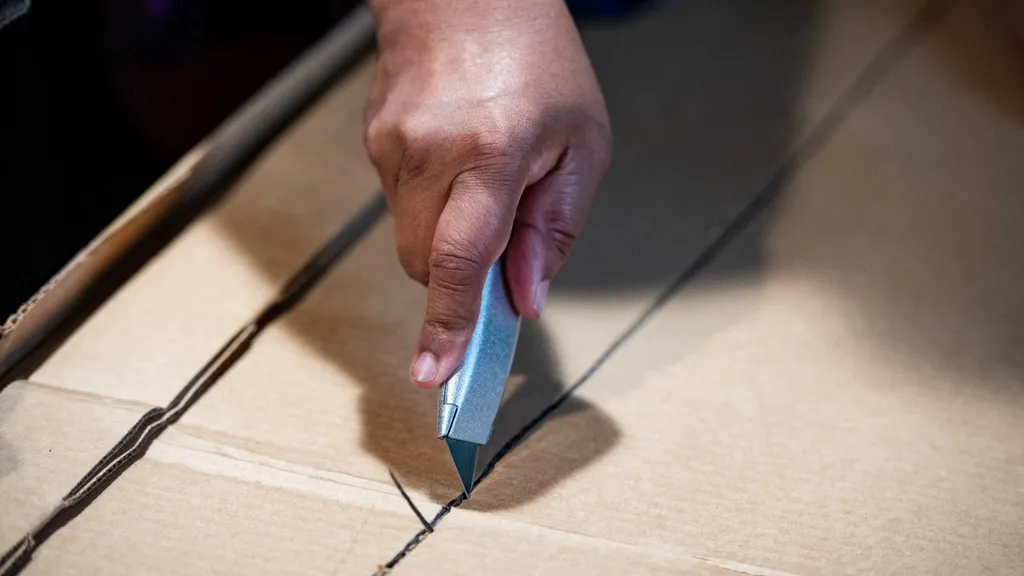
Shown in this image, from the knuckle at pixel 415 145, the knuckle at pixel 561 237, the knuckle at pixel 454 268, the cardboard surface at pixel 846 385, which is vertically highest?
the knuckle at pixel 415 145

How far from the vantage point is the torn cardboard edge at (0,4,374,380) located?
604mm

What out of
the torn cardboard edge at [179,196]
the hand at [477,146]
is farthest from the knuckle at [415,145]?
the torn cardboard edge at [179,196]

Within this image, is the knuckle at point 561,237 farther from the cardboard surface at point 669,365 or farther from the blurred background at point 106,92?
the blurred background at point 106,92

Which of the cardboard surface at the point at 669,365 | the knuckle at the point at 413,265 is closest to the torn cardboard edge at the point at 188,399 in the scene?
the cardboard surface at the point at 669,365

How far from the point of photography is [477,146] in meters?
0.50

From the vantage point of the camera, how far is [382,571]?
459 mm

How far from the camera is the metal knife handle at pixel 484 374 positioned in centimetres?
48

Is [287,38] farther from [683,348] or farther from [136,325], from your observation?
[683,348]

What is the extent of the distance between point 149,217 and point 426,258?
271 millimetres

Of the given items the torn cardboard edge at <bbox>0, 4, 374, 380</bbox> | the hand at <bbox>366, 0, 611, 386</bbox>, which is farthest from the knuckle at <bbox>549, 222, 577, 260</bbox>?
the torn cardboard edge at <bbox>0, 4, 374, 380</bbox>

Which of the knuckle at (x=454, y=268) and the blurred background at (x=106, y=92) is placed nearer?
the knuckle at (x=454, y=268)

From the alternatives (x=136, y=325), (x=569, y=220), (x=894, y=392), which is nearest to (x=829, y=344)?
(x=894, y=392)

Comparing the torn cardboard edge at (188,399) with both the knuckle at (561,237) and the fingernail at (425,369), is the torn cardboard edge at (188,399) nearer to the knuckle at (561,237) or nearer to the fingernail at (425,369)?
the fingernail at (425,369)

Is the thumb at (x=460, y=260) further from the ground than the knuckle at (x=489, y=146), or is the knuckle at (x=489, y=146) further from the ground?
the knuckle at (x=489, y=146)
